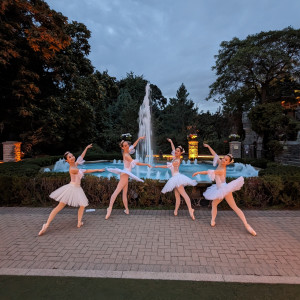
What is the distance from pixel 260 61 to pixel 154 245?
81.6 ft

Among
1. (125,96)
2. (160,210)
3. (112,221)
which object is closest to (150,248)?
(112,221)

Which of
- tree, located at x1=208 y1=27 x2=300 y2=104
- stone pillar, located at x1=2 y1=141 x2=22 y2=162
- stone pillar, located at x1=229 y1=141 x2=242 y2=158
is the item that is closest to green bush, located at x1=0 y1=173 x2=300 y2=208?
stone pillar, located at x1=2 y1=141 x2=22 y2=162

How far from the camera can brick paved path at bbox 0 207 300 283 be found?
3.58 meters

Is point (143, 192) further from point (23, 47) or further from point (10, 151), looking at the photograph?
point (23, 47)

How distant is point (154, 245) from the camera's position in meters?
4.41

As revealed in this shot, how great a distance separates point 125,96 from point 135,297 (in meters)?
34.9

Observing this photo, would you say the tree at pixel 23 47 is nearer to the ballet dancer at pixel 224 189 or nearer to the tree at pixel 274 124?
the ballet dancer at pixel 224 189

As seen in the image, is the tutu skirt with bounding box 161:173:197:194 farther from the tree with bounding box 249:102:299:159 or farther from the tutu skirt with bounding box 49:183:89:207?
the tree with bounding box 249:102:299:159

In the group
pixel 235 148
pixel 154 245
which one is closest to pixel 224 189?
pixel 154 245

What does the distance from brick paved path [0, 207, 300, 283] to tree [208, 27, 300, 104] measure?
21.2m

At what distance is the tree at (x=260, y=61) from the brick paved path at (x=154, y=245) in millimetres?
21187

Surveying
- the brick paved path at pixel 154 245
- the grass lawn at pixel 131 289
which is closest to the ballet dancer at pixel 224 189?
the brick paved path at pixel 154 245

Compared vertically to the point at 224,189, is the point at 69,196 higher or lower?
lower

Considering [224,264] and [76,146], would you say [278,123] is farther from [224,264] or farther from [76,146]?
[76,146]
